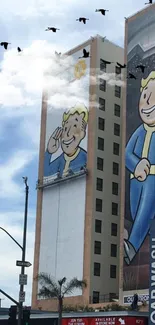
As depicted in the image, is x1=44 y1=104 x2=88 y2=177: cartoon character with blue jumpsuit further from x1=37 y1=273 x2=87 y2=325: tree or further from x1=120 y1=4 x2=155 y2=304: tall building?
x1=37 y1=273 x2=87 y2=325: tree

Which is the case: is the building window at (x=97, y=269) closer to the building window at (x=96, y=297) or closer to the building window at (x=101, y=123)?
the building window at (x=96, y=297)

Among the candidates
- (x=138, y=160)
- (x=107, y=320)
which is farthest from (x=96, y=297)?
(x=107, y=320)

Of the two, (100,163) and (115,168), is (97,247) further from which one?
(115,168)

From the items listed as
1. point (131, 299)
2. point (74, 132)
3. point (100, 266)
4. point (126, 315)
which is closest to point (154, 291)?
point (126, 315)

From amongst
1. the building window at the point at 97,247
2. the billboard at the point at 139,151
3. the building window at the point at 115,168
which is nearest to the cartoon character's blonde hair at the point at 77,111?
the building window at the point at 115,168

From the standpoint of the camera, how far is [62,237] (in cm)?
9744

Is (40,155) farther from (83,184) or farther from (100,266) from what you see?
(100,266)

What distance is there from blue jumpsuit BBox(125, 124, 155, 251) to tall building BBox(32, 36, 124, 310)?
24.7 feet

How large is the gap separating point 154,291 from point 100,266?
128ft

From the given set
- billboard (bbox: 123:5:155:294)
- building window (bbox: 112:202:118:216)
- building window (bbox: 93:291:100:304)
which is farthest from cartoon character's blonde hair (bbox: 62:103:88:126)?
building window (bbox: 93:291:100:304)

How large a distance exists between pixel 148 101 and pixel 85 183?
47.1 ft

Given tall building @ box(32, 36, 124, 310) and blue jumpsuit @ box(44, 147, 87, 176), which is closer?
tall building @ box(32, 36, 124, 310)

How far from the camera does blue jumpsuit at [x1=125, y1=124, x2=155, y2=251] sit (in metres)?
86.3

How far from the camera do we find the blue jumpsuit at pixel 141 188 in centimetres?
8631
